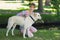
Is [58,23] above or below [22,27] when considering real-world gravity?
below

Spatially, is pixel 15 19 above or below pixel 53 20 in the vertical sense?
above

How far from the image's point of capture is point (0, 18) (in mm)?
12383

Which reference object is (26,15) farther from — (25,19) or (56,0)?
(56,0)

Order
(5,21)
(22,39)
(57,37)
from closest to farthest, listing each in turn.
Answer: (22,39) < (57,37) < (5,21)

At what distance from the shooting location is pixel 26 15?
792cm

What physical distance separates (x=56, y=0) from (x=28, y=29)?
16.3ft

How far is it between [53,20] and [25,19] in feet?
15.6

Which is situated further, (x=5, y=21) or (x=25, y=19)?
(x=5, y=21)

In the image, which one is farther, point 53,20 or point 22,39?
point 53,20

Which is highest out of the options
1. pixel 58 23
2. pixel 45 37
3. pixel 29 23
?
pixel 29 23

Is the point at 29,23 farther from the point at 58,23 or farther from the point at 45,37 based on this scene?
the point at 58,23

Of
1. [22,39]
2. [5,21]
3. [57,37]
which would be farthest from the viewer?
[5,21]

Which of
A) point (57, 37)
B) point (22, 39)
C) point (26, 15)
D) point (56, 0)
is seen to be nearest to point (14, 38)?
point (22, 39)

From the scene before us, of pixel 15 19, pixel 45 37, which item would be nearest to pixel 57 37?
pixel 45 37
